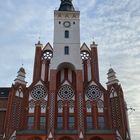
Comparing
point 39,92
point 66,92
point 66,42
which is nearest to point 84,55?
point 66,42

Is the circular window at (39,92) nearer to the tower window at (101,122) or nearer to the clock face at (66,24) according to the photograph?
the tower window at (101,122)

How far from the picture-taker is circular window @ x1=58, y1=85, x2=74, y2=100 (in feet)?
119

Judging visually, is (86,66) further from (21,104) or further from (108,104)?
(21,104)

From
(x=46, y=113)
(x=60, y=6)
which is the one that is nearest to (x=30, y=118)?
(x=46, y=113)

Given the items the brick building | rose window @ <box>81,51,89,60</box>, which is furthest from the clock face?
rose window @ <box>81,51,89,60</box>

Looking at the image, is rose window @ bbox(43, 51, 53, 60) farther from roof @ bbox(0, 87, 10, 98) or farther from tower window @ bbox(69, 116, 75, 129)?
tower window @ bbox(69, 116, 75, 129)

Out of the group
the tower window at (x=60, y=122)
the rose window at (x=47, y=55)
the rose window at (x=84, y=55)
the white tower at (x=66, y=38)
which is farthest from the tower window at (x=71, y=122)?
the rose window at (x=47, y=55)

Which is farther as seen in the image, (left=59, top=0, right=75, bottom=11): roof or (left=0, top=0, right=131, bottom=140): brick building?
(left=59, top=0, right=75, bottom=11): roof

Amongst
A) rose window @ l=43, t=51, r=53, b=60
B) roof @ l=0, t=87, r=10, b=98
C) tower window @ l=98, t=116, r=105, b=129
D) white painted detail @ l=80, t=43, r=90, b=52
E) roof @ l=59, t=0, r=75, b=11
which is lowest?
tower window @ l=98, t=116, r=105, b=129

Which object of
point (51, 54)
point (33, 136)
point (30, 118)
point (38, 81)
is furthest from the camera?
point (51, 54)

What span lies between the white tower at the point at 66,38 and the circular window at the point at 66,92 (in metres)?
3.70

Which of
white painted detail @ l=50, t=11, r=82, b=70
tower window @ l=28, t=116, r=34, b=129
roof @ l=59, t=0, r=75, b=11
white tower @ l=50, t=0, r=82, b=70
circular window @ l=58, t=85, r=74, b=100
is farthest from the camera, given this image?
roof @ l=59, t=0, r=75, b=11

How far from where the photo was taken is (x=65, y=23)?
4250 centimetres

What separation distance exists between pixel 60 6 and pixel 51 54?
37.9 feet
